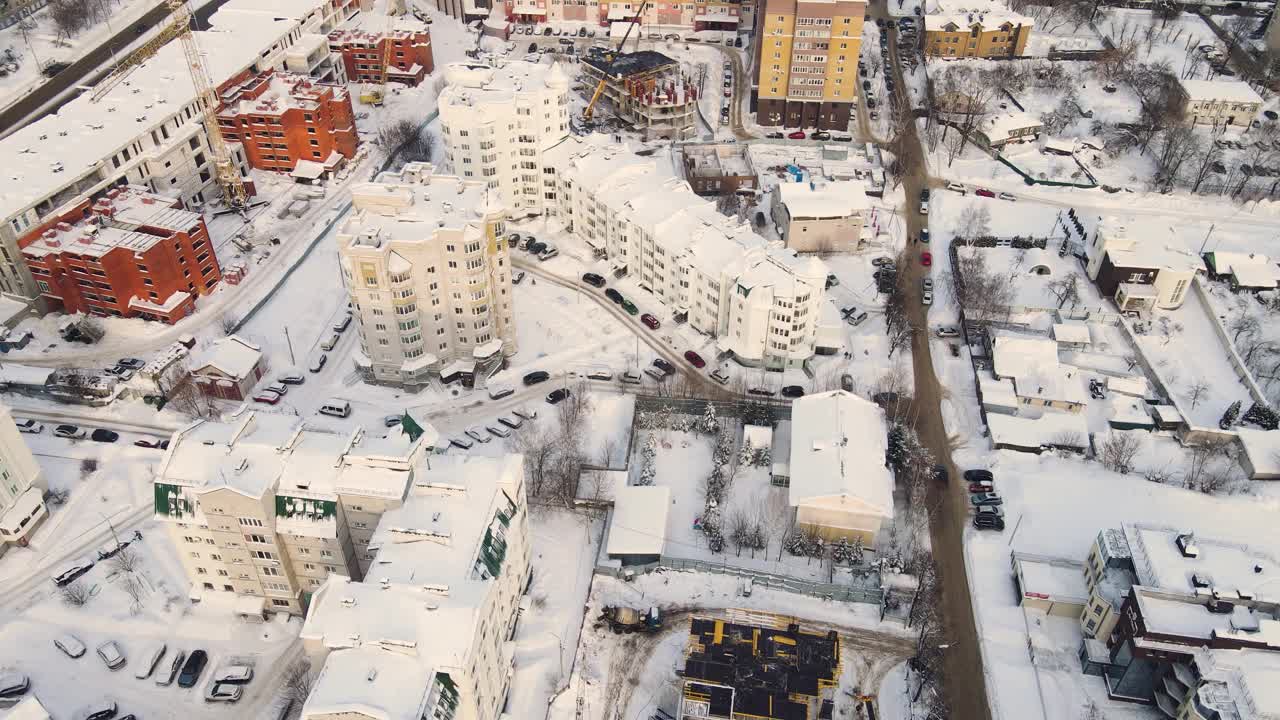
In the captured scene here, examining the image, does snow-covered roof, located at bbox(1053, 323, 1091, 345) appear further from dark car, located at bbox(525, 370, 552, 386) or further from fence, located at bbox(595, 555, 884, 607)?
dark car, located at bbox(525, 370, 552, 386)

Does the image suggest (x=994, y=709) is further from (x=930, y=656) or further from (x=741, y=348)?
(x=741, y=348)

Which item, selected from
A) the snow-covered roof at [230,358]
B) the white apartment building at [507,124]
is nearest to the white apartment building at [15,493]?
the snow-covered roof at [230,358]

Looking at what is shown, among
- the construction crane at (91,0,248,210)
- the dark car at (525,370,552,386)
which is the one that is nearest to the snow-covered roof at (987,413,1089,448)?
the dark car at (525,370,552,386)

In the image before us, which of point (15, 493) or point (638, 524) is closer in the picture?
point (638, 524)

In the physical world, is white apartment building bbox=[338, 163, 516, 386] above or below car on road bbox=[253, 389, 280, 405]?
above

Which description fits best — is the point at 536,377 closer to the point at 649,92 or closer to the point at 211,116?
the point at 649,92

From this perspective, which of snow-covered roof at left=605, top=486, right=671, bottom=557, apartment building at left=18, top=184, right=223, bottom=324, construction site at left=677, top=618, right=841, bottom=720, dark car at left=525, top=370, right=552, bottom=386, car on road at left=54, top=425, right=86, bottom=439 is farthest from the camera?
apartment building at left=18, top=184, right=223, bottom=324

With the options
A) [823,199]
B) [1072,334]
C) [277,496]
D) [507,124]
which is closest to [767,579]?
[277,496]
